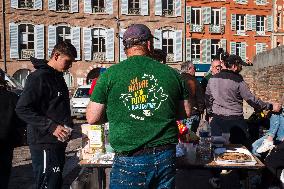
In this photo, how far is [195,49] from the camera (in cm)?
3941

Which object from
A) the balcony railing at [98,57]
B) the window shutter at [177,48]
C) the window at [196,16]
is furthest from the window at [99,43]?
the window at [196,16]

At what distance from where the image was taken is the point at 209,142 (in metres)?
4.54

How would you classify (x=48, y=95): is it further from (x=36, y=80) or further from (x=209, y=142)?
(x=209, y=142)

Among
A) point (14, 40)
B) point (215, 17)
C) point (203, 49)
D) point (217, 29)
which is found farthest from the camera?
point (215, 17)

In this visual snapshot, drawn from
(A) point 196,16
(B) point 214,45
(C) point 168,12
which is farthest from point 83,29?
(B) point 214,45

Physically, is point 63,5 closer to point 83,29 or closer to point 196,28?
point 83,29

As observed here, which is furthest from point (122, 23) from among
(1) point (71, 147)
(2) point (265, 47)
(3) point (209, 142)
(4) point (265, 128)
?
(3) point (209, 142)

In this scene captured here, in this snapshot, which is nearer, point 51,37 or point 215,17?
point 51,37

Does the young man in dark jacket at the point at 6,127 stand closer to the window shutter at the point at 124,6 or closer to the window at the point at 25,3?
the window at the point at 25,3

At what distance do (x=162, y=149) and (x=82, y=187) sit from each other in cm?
155

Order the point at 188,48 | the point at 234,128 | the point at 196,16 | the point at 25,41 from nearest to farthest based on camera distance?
the point at 234,128
the point at 25,41
the point at 188,48
the point at 196,16

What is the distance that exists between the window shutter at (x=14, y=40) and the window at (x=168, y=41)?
1165 cm

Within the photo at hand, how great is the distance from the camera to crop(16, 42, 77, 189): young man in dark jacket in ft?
13.3

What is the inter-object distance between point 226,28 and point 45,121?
38.1 metres
